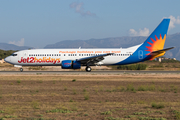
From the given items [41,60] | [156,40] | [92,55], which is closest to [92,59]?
[92,55]

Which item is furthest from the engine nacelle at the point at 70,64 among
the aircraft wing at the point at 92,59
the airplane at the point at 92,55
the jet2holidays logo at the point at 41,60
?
the jet2holidays logo at the point at 41,60

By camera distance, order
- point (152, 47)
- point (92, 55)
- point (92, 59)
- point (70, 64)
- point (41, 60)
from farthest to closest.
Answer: point (152, 47), point (92, 55), point (41, 60), point (92, 59), point (70, 64)

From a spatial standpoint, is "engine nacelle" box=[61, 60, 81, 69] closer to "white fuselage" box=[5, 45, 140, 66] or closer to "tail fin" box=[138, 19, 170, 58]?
"white fuselage" box=[5, 45, 140, 66]

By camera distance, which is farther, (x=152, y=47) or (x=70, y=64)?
(x=152, y=47)

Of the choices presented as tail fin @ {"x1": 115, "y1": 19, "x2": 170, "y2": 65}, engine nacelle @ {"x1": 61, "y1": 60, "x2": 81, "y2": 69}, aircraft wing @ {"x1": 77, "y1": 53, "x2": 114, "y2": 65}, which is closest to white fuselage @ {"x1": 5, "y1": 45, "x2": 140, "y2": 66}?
tail fin @ {"x1": 115, "y1": 19, "x2": 170, "y2": 65}

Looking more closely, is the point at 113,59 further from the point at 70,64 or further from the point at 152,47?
the point at 70,64

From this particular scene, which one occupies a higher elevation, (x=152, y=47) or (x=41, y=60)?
(x=152, y=47)

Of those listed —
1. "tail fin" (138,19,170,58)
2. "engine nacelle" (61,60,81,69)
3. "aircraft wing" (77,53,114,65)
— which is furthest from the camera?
"tail fin" (138,19,170,58)

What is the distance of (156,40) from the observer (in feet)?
137

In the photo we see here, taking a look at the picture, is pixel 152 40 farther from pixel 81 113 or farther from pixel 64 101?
pixel 81 113

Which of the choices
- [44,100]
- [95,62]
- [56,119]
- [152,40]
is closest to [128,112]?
[56,119]

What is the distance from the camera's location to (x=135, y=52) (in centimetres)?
4122

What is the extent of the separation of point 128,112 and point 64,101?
14.7ft

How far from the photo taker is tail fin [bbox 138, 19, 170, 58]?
4162 cm
